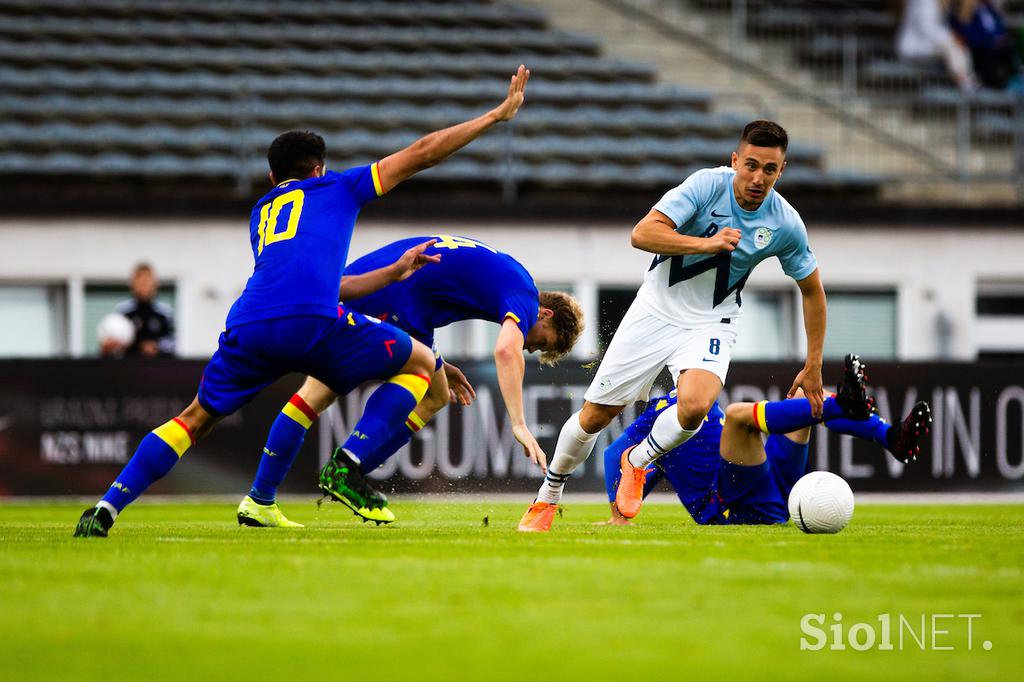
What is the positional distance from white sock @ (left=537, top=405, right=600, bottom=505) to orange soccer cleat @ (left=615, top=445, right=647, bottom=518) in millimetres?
302

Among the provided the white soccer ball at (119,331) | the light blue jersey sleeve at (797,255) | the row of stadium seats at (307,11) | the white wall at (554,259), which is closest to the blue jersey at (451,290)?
the light blue jersey sleeve at (797,255)

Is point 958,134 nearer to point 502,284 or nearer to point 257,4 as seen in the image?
point 257,4

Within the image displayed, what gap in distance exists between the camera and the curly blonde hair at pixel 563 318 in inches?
325

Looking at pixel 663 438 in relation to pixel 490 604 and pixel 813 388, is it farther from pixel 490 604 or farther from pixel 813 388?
pixel 490 604

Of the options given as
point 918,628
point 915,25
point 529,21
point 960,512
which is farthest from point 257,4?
point 918,628

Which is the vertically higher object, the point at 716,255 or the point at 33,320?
the point at 716,255

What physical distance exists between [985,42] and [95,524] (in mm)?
16538

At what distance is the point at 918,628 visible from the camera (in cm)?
398

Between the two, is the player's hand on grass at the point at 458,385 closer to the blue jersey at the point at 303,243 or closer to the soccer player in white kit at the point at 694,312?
the soccer player in white kit at the point at 694,312

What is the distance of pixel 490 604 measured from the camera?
14.4 ft

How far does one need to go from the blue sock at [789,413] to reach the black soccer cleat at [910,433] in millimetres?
293

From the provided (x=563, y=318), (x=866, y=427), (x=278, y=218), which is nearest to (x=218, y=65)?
(x=563, y=318)

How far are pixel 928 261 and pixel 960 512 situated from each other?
7.21 m

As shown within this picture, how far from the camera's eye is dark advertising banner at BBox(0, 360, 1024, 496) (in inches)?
531
